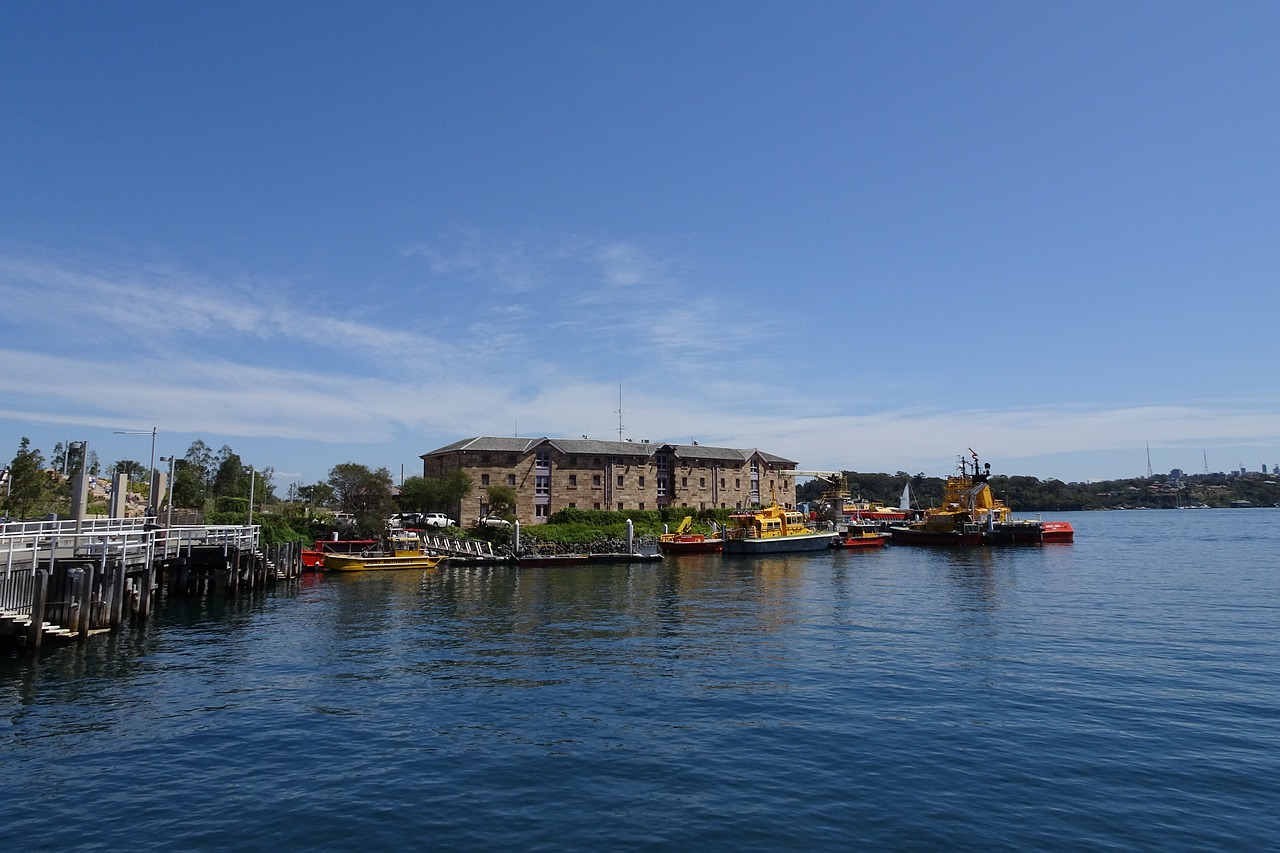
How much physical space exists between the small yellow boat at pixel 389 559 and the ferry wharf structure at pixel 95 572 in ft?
39.9

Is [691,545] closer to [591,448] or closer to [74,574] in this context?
[591,448]

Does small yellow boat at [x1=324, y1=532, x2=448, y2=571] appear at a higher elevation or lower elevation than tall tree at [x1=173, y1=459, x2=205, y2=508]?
lower

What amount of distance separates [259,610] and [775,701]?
28539 mm

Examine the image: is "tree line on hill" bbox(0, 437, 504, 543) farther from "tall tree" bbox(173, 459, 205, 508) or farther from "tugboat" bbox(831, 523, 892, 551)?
"tugboat" bbox(831, 523, 892, 551)

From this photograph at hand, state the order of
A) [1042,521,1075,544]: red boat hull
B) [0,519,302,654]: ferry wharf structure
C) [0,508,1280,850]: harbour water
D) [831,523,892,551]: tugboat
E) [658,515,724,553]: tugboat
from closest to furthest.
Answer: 1. [0,508,1280,850]: harbour water
2. [0,519,302,654]: ferry wharf structure
3. [658,515,724,553]: tugboat
4. [831,523,892,551]: tugboat
5. [1042,521,1075,544]: red boat hull

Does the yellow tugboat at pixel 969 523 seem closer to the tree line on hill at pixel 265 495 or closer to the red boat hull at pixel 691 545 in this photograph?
the red boat hull at pixel 691 545

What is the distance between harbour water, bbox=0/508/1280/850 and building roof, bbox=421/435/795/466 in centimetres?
5126

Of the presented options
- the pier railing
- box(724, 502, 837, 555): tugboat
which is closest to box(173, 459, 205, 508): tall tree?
the pier railing

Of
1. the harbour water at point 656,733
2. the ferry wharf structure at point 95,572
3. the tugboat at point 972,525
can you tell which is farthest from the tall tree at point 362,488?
the tugboat at point 972,525

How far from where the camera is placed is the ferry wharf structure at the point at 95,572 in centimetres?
2430

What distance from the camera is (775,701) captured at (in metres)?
19.7

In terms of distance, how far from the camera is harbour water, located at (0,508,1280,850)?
12.3 meters

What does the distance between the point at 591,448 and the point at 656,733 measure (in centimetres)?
7495

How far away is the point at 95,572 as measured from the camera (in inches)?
1137
